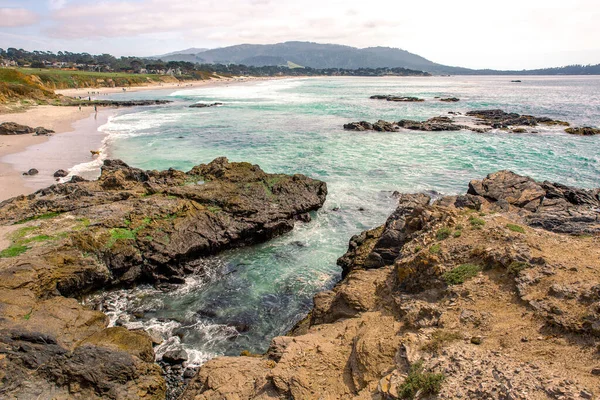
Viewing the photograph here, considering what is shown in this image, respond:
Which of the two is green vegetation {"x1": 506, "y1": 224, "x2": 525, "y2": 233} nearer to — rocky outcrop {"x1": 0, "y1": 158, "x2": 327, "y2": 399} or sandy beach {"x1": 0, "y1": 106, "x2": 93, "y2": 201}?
rocky outcrop {"x1": 0, "y1": 158, "x2": 327, "y2": 399}

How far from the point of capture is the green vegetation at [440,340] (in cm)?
675

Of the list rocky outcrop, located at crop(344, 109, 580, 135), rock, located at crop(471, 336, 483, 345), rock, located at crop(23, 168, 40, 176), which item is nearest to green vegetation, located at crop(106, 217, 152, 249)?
rock, located at crop(471, 336, 483, 345)

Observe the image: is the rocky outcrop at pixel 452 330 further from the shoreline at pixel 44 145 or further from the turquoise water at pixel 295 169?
the shoreline at pixel 44 145

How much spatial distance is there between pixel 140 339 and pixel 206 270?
521 cm

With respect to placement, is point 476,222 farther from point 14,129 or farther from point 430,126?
point 14,129

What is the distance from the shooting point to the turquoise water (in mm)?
12336

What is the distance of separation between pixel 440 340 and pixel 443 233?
4259mm

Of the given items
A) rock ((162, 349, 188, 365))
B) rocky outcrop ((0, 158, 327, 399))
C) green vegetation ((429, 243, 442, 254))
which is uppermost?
green vegetation ((429, 243, 442, 254))

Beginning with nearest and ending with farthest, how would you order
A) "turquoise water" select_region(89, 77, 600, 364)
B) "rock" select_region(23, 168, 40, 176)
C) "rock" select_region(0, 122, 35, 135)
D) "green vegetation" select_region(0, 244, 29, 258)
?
"turquoise water" select_region(89, 77, 600, 364)
"green vegetation" select_region(0, 244, 29, 258)
"rock" select_region(23, 168, 40, 176)
"rock" select_region(0, 122, 35, 135)

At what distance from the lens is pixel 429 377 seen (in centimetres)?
591

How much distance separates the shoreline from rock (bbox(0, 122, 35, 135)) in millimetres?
1374

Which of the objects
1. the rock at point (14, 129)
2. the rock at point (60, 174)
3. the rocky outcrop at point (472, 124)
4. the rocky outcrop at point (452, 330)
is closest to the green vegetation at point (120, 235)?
the rocky outcrop at point (452, 330)

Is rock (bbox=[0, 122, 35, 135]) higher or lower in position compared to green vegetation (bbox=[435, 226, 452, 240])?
higher

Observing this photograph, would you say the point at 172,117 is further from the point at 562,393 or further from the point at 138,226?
the point at 562,393
